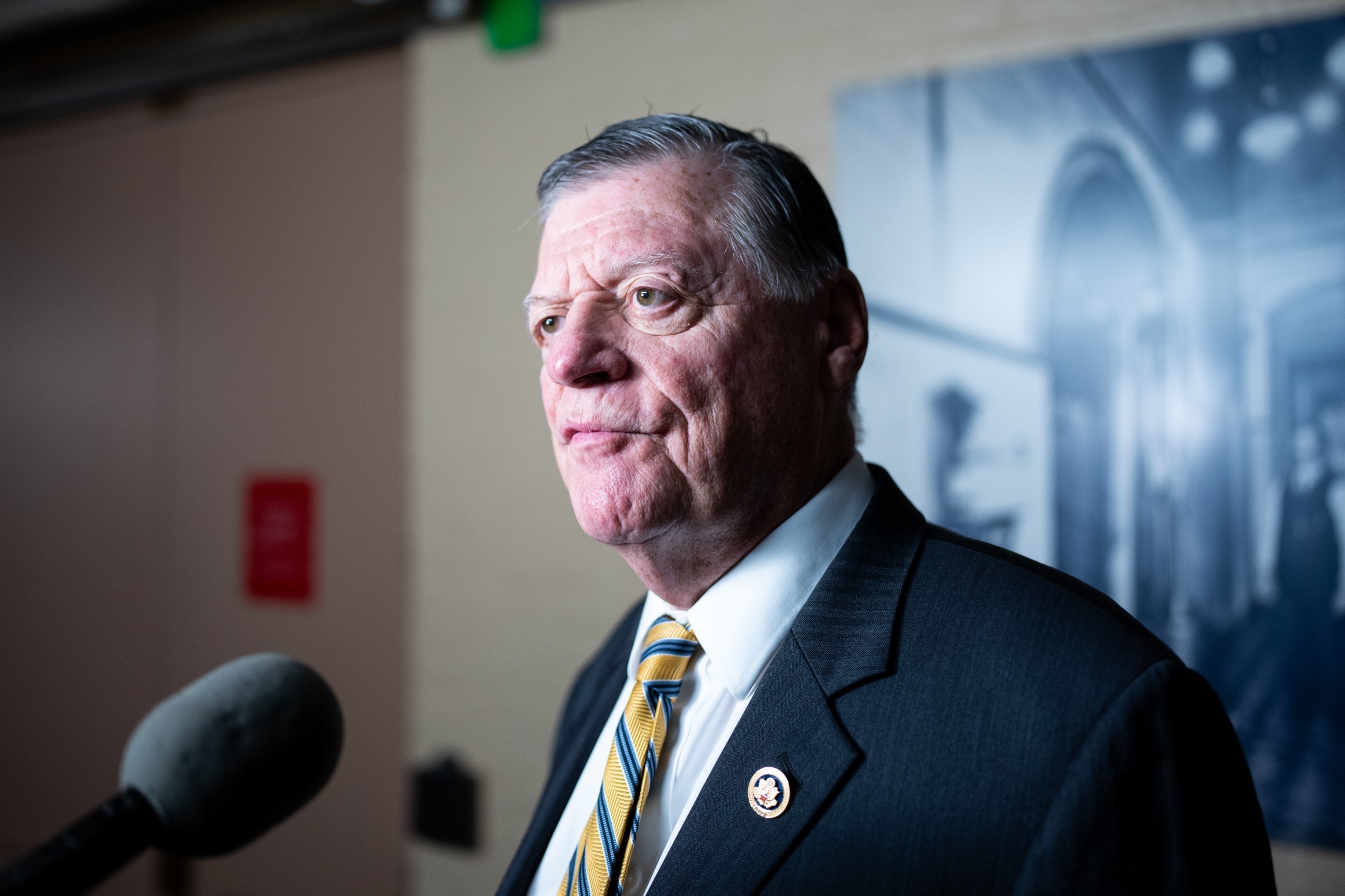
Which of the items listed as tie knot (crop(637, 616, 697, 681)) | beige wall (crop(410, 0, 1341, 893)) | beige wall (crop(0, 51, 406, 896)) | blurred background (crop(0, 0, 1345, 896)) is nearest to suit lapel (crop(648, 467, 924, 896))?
tie knot (crop(637, 616, 697, 681))

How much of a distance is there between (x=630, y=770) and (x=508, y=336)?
4.91ft

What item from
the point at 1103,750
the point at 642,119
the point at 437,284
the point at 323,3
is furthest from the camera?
the point at 323,3

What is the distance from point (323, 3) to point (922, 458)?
219 cm

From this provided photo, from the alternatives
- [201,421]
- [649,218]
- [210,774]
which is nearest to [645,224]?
[649,218]

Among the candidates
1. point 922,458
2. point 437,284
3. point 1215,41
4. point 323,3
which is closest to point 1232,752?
point 922,458

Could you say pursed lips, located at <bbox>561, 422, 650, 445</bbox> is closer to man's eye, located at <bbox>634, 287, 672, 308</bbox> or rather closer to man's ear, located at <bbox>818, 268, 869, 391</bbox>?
man's eye, located at <bbox>634, 287, 672, 308</bbox>

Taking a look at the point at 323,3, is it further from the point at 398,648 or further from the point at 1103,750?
the point at 1103,750

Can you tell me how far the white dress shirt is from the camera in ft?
2.95

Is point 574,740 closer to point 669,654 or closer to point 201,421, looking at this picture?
point 669,654

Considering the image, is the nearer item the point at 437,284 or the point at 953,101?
the point at 953,101

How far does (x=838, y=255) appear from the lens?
42.3 inches

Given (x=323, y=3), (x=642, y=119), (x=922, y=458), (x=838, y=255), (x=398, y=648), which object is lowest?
(x=398, y=648)

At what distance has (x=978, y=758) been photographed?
2.44 feet

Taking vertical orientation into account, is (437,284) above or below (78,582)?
above
